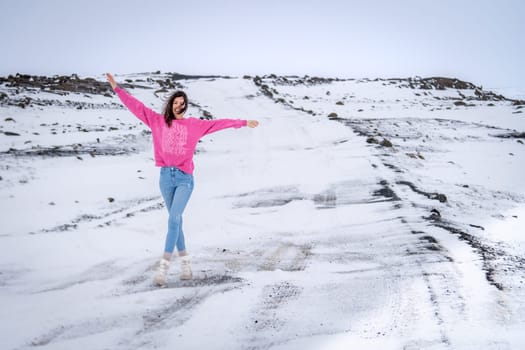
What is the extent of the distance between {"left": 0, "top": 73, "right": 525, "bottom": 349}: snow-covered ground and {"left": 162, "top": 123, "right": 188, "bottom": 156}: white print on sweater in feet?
3.63

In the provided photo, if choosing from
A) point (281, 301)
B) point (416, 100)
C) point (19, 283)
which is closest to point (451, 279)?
point (281, 301)

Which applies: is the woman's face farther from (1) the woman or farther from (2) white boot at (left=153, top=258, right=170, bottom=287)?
(2) white boot at (left=153, top=258, right=170, bottom=287)

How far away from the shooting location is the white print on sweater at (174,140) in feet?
11.1

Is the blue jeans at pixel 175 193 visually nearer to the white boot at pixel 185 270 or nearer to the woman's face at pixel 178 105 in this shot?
the white boot at pixel 185 270

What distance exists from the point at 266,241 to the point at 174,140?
5.21 ft

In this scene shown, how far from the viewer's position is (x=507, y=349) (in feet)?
7.66

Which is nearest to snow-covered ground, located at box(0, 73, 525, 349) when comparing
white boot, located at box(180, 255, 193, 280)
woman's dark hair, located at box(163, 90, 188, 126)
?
white boot, located at box(180, 255, 193, 280)

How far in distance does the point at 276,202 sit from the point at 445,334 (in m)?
3.32

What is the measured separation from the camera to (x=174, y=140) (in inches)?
134

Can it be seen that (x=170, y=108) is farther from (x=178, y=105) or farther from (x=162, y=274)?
(x=162, y=274)

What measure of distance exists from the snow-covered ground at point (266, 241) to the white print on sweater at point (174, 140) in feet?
3.63

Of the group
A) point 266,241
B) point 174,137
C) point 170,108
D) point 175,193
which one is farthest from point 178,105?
point 266,241

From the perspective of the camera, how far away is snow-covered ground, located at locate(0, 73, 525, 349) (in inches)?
104

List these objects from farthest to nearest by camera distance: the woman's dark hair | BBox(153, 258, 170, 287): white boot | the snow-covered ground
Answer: the woman's dark hair
BBox(153, 258, 170, 287): white boot
the snow-covered ground
